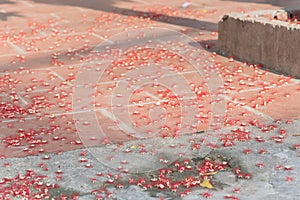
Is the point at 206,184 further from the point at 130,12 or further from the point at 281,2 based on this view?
the point at 281,2

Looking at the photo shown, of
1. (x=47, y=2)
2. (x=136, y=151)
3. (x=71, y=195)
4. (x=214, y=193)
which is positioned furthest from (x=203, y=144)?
(x=47, y=2)

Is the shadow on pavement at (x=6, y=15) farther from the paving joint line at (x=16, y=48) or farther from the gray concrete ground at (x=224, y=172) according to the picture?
the gray concrete ground at (x=224, y=172)

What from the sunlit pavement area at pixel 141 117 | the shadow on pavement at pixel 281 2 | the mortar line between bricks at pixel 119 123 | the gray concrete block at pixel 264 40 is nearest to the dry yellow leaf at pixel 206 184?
the sunlit pavement area at pixel 141 117

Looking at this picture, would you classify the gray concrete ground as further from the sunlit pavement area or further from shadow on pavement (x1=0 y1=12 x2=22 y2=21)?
shadow on pavement (x1=0 y1=12 x2=22 y2=21)

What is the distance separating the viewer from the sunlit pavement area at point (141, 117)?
19.7ft

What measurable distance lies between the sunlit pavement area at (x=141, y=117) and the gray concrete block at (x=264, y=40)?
192 mm

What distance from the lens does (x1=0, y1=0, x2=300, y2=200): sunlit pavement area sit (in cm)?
600

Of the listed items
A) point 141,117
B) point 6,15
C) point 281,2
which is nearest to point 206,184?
point 141,117

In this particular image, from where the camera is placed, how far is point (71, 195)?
578 cm

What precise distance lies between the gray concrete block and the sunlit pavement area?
7.6 inches

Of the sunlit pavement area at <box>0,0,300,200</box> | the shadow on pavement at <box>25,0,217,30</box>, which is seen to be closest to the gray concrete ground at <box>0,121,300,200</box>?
the sunlit pavement area at <box>0,0,300,200</box>

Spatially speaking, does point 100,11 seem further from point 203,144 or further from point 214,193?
point 214,193

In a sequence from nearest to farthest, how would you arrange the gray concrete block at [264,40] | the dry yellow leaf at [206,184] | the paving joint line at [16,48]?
1. the dry yellow leaf at [206,184]
2. the gray concrete block at [264,40]
3. the paving joint line at [16,48]

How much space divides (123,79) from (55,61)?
1.70 metres
